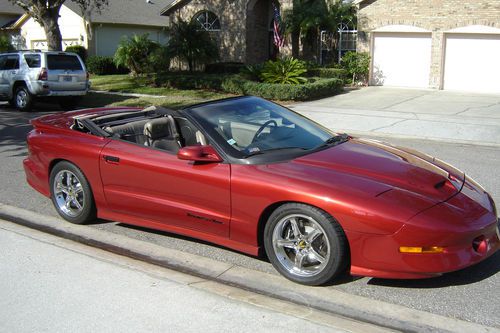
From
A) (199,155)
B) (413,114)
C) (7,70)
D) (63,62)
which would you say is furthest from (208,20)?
(199,155)

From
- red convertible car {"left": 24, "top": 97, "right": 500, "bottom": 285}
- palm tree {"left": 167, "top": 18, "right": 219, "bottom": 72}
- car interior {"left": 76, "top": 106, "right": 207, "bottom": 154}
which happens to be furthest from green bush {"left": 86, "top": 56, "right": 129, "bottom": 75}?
car interior {"left": 76, "top": 106, "right": 207, "bottom": 154}

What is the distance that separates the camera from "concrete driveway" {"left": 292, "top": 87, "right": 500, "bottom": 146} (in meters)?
12.8

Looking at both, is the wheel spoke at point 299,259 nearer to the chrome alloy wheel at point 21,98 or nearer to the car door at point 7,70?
the chrome alloy wheel at point 21,98

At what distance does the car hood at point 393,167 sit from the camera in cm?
425

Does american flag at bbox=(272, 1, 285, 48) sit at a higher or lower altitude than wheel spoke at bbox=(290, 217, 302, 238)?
higher

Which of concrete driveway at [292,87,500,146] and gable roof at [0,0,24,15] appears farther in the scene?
gable roof at [0,0,24,15]

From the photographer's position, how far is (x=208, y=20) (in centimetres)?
2906

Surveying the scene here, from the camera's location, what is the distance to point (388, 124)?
14.0 meters

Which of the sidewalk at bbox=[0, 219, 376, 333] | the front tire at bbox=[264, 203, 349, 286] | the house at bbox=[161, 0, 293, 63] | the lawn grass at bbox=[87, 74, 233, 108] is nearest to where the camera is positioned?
the sidewalk at bbox=[0, 219, 376, 333]

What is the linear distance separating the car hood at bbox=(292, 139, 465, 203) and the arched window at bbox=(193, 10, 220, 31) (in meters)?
24.8

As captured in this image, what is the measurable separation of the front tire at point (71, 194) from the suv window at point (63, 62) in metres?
12.1

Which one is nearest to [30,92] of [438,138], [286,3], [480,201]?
[438,138]

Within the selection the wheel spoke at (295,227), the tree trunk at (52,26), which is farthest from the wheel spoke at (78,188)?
the tree trunk at (52,26)

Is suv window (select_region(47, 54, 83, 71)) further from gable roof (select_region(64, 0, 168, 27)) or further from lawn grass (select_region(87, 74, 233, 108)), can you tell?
gable roof (select_region(64, 0, 168, 27))
